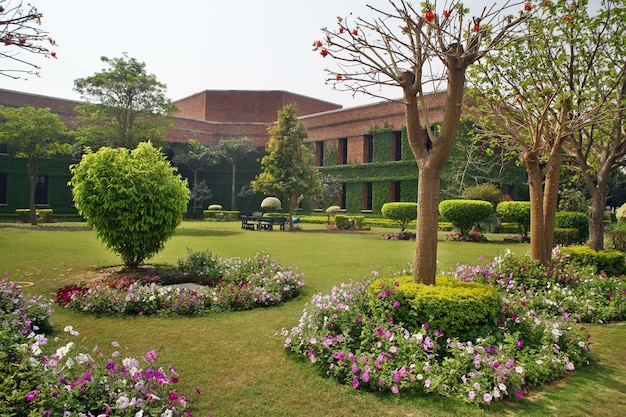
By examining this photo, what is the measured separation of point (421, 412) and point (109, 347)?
3.22 metres

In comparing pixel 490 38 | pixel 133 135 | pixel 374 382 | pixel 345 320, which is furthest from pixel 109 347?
pixel 133 135

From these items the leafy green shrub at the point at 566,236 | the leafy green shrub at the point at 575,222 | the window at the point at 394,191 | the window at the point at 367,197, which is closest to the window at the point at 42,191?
the window at the point at 367,197

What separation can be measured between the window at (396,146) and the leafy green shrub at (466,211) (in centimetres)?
1340

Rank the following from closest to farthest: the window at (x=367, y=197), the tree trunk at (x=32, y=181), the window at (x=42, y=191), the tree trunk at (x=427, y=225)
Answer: the tree trunk at (x=427, y=225)
the tree trunk at (x=32, y=181)
the window at (x=42, y=191)
the window at (x=367, y=197)

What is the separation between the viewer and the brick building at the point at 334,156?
95.8ft

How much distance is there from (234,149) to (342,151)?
9.18 meters

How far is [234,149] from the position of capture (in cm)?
3709

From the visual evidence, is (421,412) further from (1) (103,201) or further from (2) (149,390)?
(1) (103,201)

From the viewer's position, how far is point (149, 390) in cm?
312

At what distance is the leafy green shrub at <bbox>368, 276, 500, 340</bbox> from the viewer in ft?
14.6

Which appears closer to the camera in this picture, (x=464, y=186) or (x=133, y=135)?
(x=133, y=135)

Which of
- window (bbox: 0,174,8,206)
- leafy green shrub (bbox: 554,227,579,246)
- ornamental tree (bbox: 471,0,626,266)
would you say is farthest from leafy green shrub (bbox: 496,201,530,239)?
window (bbox: 0,174,8,206)

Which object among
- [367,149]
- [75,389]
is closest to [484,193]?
[367,149]

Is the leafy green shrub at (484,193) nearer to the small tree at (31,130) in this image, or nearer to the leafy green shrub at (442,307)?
the leafy green shrub at (442,307)
